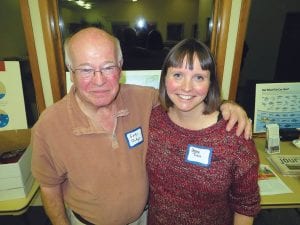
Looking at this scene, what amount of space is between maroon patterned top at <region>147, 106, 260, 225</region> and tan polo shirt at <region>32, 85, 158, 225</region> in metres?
0.10

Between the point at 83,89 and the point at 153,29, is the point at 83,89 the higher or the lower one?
the lower one

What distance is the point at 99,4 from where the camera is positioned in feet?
7.48

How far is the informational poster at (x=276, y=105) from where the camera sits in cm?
210

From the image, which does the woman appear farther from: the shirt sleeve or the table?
→ the shirt sleeve

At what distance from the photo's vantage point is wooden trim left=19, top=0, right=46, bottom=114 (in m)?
1.79

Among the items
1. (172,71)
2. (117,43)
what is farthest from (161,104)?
(117,43)

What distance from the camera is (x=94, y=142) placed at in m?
1.24

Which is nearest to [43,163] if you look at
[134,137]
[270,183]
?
[134,137]

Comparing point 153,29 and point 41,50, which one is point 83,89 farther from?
point 153,29

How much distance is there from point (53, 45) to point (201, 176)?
1.46m

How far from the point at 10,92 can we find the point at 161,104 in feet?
3.90

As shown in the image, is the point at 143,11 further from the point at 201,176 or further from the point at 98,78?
the point at 201,176

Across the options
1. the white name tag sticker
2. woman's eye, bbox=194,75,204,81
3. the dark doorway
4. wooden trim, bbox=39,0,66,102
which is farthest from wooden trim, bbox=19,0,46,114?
the dark doorway

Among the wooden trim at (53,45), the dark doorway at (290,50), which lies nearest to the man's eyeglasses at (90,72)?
the wooden trim at (53,45)
